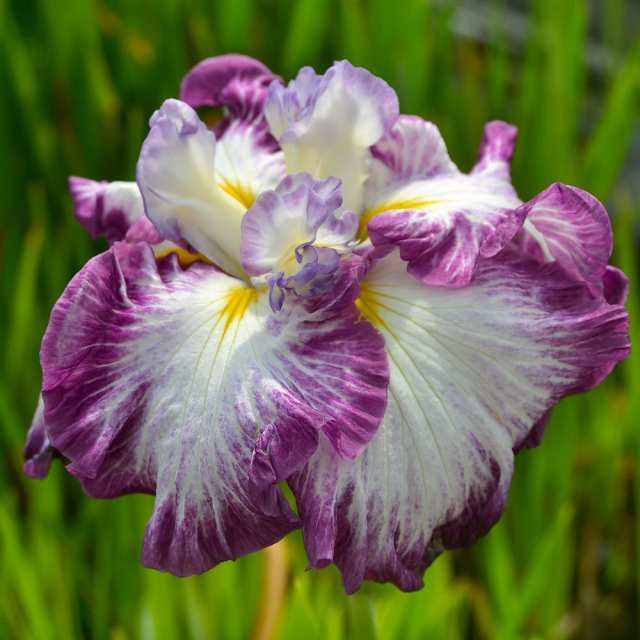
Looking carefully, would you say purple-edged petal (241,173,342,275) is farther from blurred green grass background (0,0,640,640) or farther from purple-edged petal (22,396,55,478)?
blurred green grass background (0,0,640,640)

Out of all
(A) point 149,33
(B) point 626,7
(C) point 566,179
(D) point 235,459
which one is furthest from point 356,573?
(B) point 626,7

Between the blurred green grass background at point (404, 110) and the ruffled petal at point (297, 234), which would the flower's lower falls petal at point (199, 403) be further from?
the blurred green grass background at point (404, 110)

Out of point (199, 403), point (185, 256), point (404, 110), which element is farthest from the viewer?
point (404, 110)

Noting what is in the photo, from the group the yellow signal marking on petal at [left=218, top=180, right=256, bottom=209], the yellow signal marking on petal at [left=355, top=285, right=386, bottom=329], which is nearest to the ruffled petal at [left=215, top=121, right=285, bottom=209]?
the yellow signal marking on petal at [left=218, top=180, right=256, bottom=209]

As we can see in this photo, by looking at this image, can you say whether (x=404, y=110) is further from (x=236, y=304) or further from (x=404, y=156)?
(x=236, y=304)

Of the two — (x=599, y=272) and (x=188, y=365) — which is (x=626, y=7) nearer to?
(x=599, y=272)

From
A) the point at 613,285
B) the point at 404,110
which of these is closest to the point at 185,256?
the point at 613,285

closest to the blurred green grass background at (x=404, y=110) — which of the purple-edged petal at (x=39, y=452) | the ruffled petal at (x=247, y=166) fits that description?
the purple-edged petal at (x=39, y=452)
